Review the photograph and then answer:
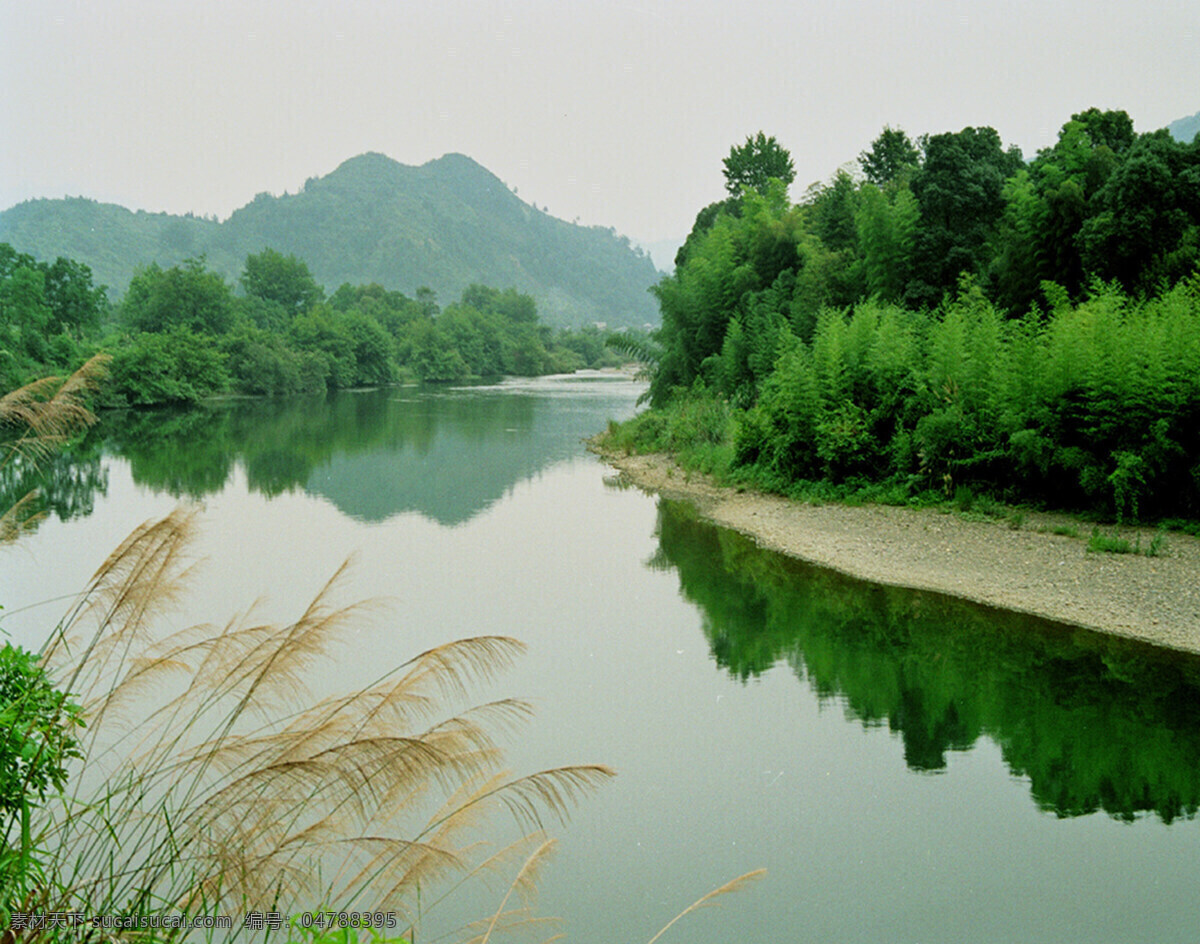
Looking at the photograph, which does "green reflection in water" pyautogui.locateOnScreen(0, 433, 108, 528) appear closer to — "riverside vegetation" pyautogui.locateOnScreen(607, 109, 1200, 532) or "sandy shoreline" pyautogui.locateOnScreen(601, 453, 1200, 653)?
"sandy shoreline" pyautogui.locateOnScreen(601, 453, 1200, 653)

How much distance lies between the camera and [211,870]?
214 centimetres

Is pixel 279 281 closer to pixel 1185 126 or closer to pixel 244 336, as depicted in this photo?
pixel 244 336

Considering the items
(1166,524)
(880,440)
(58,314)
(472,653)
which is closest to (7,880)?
(472,653)

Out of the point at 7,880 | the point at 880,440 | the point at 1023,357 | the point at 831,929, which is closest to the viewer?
the point at 7,880

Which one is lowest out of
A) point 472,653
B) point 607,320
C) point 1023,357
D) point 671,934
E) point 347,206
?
point 671,934

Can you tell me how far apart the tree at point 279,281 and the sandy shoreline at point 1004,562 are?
57521 millimetres

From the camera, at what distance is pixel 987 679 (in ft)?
23.8

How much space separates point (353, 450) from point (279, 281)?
4647 cm

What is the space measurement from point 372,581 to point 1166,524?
28.7 ft

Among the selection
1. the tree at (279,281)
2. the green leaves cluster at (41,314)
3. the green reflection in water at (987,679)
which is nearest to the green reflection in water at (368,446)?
the green leaves cluster at (41,314)

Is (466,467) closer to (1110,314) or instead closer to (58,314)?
(1110,314)

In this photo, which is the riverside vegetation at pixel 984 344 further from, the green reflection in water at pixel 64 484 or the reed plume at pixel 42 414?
the green reflection in water at pixel 64 484

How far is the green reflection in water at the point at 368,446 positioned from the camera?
1683 cm

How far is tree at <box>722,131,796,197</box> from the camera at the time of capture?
112 feet
